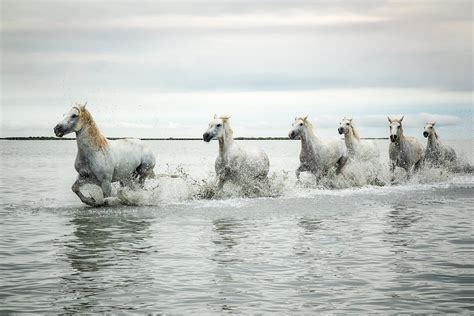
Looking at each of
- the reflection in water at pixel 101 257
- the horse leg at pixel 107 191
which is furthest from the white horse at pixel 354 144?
the reflection in water at pixel 101 257

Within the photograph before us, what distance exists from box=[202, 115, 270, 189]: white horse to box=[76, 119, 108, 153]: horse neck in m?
2.98

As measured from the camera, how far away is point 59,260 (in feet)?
33.9

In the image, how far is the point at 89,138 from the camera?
51.0 ft

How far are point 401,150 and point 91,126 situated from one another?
11.3m

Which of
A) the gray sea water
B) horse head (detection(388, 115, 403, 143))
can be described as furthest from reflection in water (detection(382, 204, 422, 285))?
horse head (detection(388, 115, 403, 143))

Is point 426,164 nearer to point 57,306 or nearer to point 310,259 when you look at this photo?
Answer: point 310,259

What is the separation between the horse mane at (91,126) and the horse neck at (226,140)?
3322 millimetres

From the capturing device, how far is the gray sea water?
7.96m

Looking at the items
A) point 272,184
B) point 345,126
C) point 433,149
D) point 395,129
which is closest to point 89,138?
point 272,184

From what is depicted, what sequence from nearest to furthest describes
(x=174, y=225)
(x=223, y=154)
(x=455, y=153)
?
(x=174, y=225), (x=223, y=154), (x=455, y=153)

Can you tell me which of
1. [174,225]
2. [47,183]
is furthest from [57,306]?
[47,183]

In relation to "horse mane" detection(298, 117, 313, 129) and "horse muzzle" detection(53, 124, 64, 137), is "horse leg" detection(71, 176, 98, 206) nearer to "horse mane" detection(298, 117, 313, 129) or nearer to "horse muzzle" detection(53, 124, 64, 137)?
"horse muzzle" detection(53, 124, 64, 137)

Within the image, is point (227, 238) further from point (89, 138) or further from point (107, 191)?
point (89, 138)

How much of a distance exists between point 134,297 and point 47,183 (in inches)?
821
